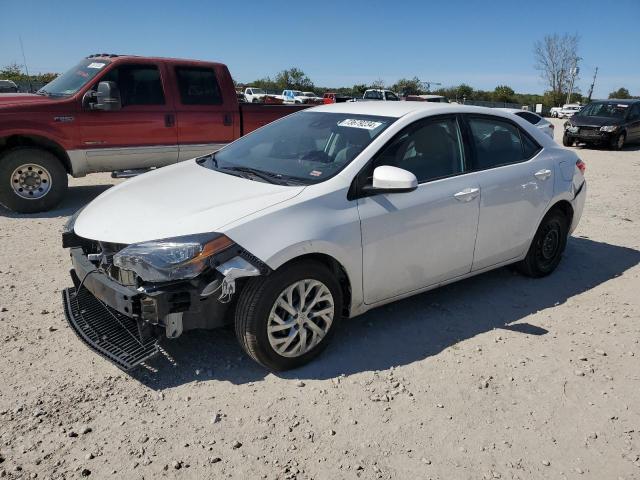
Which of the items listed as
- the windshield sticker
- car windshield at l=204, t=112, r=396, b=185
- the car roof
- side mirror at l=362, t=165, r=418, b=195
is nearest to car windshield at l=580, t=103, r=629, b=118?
the car roof

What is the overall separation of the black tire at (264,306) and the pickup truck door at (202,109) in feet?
17.5

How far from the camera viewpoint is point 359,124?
396 cm

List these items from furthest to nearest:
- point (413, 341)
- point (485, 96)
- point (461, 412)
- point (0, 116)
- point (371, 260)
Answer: point (485, 96) < point (0, 116) < point (413, 341) < point (371, 260) < point (461, 412)

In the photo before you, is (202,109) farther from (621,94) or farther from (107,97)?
(621,94)

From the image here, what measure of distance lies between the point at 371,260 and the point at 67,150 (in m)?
5.35

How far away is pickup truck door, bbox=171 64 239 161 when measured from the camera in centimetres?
791

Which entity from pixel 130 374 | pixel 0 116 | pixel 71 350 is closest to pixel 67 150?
pixel 0 116

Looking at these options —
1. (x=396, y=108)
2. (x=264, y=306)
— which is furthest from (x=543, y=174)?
(x=264, y=306)

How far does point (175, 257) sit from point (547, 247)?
3642 millimetres

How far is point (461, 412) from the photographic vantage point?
10.1ft

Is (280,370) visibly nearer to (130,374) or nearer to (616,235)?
(130,374)

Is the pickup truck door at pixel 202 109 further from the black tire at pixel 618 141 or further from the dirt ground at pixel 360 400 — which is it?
the black tire at pixel 618 141

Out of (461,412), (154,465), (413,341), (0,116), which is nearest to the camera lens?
(154,465)

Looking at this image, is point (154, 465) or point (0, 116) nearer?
point (154, 465)
